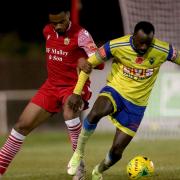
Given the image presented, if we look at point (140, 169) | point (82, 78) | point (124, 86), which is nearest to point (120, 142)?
point (140, 169)

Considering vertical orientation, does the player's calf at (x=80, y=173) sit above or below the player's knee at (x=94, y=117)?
below

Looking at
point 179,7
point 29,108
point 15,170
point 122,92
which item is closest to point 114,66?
point 122,92

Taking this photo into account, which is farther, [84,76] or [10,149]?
[10,149]

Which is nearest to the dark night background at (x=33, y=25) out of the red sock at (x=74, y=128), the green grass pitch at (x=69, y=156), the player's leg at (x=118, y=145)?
the green grass pitch at (x=69, y=156)

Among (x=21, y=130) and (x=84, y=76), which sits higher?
(x=84, y=76)

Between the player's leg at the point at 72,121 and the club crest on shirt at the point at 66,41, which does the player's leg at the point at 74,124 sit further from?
the club crest on shirt at the point at 66,41

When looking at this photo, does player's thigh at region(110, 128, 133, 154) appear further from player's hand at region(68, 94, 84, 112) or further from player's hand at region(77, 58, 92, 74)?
player's hand at region(77, 58, 92, 74)

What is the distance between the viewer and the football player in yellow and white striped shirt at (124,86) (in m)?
11.3

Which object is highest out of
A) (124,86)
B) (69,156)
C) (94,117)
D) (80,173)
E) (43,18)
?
(124,86)

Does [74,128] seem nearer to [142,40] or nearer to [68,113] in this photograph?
[68,113]

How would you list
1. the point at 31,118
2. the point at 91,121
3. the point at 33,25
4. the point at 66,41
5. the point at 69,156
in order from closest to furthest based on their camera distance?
1. the point at 91,121
2. the point at 31,118
3. the point at 66,41
4. the point at 69,156
5. the point at 33,25

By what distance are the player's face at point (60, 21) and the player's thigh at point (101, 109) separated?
101 centimetres

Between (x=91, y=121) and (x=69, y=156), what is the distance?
17.9 feet

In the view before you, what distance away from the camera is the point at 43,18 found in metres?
34.9
